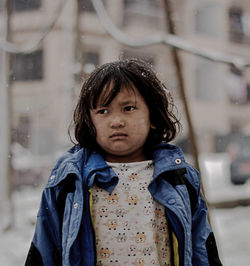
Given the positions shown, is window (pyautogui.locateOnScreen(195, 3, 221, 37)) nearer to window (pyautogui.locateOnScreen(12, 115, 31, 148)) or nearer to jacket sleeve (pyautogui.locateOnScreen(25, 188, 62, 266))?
window (pyautogui.locateOnScreen(12, 115, 31, 148))

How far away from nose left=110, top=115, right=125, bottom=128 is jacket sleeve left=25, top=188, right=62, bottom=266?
283 mm

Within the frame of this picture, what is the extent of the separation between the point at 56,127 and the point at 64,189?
1313 cm

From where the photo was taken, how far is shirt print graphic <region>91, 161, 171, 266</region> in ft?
3.85

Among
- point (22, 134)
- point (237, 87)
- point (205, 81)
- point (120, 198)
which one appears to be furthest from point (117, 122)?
point (237, 87)

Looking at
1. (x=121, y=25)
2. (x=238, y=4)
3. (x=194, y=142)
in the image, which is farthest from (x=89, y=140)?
(x=238, y=4)

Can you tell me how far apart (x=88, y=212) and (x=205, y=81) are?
20.9 m

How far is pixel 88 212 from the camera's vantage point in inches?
45.9

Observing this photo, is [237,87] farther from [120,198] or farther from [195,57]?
[120,198]

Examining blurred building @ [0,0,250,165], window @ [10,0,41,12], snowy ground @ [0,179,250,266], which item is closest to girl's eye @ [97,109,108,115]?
snowy ground @ [0,179,250,266]

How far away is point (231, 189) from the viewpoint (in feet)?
28.8

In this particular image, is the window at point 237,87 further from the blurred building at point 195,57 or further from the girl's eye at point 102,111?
the girl's eye at point 102,111

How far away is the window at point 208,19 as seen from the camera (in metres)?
20.4

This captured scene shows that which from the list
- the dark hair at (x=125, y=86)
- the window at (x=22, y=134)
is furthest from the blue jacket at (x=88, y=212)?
the window at (x=22, y=134)

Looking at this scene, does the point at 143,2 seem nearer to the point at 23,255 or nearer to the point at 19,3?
the point at 19,3
